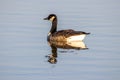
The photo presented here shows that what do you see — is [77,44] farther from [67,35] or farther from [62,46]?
[67,35]

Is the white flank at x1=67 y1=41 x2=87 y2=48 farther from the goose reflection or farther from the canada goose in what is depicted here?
the canada goose

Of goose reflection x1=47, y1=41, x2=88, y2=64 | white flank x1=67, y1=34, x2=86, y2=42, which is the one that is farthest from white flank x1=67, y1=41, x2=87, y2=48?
white flank x1=67, y1=34, x2=86, y2=42

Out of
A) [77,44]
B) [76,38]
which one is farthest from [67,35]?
[77,44]

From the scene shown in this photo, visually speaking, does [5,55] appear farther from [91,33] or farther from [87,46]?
[91,33]

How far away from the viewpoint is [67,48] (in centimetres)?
1939

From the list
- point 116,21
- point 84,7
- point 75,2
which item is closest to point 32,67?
point 116,21

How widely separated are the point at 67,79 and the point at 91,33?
6.73 meters

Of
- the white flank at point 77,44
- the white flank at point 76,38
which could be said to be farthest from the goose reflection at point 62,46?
the white flank at point 76,38

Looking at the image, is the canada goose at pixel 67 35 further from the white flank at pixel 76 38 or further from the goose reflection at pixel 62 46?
the goose reflection at pixel 62 46

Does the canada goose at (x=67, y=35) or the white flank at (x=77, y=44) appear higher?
the canada goose at (x=67, y=35)

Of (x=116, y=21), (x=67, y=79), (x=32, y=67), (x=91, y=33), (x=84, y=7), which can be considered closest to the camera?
(x=67, y=79)

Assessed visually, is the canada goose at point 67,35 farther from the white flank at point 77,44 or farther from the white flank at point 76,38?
the white flank at point 77,44

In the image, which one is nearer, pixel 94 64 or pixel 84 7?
pixel 94 64

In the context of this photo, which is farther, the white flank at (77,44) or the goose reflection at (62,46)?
the white flank at (77,44)
